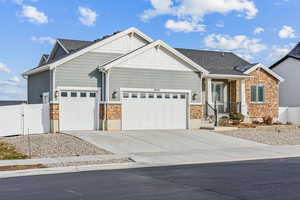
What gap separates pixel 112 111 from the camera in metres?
23.4

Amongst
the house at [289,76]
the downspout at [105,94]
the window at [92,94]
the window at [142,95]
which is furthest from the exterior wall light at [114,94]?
the house at [289,76]

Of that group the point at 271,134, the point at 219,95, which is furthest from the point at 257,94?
the point at 271,134

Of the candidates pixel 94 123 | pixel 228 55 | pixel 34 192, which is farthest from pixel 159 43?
pixel 34 192

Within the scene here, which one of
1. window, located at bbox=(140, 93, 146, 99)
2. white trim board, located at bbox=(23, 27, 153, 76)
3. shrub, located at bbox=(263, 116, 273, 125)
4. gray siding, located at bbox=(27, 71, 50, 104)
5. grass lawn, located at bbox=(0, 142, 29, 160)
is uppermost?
white trim board, located at bbox=(23, 27, 153, 76)

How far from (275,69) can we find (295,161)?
80.0 ft

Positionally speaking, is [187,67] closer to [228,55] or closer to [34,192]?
[228,55]

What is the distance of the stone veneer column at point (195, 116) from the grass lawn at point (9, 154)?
38.4ft

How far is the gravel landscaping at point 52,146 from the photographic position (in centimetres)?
1634

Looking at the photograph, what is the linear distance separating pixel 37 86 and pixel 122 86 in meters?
5.71

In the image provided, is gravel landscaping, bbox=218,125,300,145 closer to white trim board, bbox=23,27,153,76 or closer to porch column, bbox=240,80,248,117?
porch column, bbox=240,80,248,117

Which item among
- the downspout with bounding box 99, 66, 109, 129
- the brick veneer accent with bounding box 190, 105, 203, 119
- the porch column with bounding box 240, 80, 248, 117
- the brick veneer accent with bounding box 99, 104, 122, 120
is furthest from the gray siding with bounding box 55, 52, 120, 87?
the porch column with bounding box 240, 80, 248, 117

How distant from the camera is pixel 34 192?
9.14 m

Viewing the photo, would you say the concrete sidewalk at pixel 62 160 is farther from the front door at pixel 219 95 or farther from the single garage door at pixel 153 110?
the front door at pixel 219 95

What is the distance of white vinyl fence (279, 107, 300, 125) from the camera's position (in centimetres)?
3195
